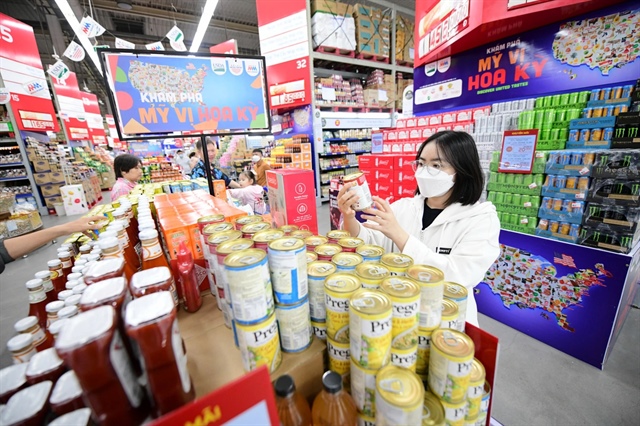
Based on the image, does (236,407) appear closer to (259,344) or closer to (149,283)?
(259,344)

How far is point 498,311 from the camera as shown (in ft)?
8.71

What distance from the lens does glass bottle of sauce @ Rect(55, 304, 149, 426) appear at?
17.4 inches

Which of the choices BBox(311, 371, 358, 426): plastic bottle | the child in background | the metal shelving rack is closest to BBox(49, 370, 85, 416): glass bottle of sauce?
BBox(311, 371, 358, 426): plastic bottle

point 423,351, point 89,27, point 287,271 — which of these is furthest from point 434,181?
point 89,27

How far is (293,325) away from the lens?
752 millimetres

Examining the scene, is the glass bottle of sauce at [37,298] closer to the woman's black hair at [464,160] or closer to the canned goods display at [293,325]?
the canned goods display at [293,325]

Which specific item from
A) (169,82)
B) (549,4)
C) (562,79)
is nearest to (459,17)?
(549,4)

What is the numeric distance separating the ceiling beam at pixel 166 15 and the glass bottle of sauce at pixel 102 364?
1304 centimetres

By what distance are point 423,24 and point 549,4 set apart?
186 centimetres

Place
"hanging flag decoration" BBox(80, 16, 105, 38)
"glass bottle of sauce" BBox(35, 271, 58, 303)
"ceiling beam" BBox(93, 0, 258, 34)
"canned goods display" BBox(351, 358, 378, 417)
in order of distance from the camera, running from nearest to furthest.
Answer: "canned goods display" BBox(351, 358, 378, 417)
"glass bottle of sauce" BBox(35, 271, 58, 303)
"hanging flag decoration" BBox(80, 16, 105, 38)
"ceiling beam" BBox(93, 0, 258, 34)

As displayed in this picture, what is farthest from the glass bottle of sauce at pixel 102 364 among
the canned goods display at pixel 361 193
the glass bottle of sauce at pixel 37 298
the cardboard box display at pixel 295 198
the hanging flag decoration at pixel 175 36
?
the hanging flag decoration at pixel 175 36

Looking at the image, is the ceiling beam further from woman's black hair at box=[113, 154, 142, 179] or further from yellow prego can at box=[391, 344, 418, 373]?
yellow prego can at box=[391, 344, 418, 373]

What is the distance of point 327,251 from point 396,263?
0.26m

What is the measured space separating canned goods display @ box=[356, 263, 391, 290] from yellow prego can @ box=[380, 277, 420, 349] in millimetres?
84
